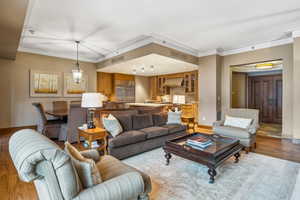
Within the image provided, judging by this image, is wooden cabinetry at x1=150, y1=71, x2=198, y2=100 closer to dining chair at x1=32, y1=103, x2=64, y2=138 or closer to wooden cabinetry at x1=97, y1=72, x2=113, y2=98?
wooden cabinetry at x1=97, y1=72, x2=113, y2=98

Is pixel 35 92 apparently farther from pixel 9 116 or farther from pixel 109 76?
pixel 109 76

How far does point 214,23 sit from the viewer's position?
3.70m

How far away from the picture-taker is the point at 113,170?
1.64 metres

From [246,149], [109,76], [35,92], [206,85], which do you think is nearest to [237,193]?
[246,149]

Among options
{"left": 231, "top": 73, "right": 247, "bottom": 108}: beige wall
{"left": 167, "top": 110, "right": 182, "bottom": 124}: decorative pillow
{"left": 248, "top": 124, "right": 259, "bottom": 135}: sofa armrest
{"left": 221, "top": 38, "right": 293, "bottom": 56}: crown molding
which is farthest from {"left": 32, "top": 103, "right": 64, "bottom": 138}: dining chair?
Result: {"left": 231, "top": 73, "right": 247, "bottom": 108}: beige wall

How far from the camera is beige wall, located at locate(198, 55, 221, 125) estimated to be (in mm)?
5844

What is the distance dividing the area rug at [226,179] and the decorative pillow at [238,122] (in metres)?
0.82

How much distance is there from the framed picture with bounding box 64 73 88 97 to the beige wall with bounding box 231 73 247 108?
22.6ft

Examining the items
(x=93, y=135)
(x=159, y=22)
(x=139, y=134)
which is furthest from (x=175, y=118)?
(x=159, y=22)

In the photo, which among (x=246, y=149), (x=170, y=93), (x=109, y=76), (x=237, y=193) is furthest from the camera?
(x=170, y=93)

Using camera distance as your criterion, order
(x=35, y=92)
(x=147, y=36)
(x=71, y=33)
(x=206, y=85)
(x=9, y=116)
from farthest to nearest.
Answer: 1. (x=206, y=85)
2. (x=35, y=92)
3. (x=9, y=116)
4. (x=147, y=36)
5. (x=71, y=33)

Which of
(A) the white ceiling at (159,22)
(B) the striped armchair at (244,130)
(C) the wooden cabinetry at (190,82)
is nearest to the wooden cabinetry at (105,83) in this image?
(A) the white ceiling at (159,22)

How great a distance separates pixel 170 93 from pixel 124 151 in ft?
20.3

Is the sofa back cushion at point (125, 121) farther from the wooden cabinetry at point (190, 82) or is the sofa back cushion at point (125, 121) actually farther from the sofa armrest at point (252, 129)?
the wooden cabinetry at point (190, 82)
